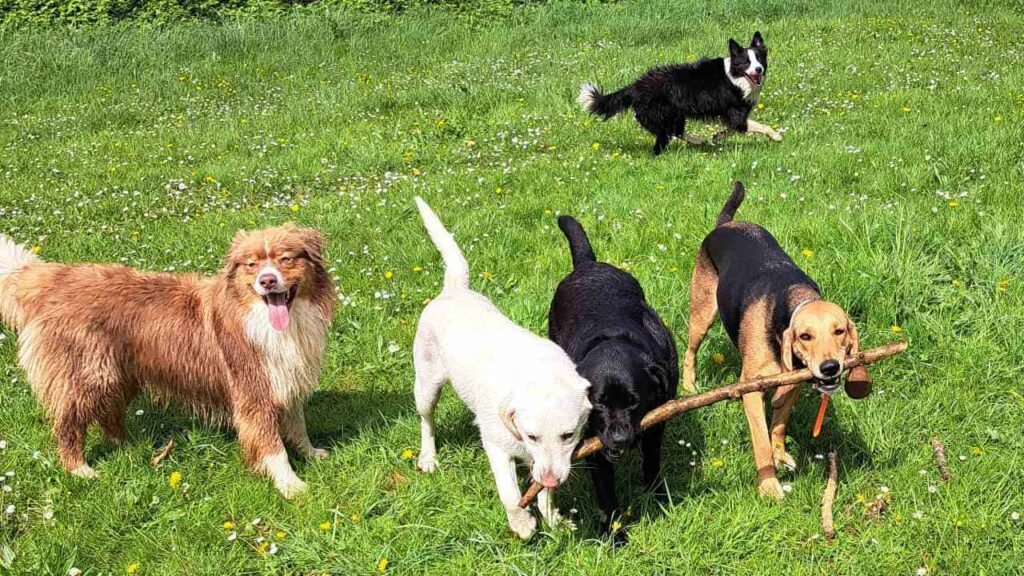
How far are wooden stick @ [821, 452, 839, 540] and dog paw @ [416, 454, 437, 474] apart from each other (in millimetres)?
1740

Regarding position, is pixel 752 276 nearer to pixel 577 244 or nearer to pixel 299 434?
pixel 577 244

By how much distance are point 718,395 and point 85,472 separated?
119 inches

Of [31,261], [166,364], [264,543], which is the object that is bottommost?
[264,543]

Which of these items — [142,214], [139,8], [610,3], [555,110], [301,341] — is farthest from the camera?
[610,3]

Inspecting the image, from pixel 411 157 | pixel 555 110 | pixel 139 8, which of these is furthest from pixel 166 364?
pixel 139 8

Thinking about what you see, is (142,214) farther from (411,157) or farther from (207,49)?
(207,49)

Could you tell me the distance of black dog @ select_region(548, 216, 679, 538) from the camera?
9.87 feet

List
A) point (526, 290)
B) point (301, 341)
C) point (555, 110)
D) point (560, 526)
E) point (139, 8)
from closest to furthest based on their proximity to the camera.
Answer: point (560, 526), point (301, 341), point (526, 290), point (555, 110), point (139, 8)

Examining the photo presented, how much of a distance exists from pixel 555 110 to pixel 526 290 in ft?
15.4

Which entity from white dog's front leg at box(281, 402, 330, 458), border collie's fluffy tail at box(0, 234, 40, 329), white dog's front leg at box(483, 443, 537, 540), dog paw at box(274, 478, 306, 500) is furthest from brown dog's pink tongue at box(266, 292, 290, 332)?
border collie's fluffy tail at box(0, 234, 40, 329)

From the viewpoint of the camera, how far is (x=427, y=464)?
3859mm

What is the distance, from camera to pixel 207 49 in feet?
40.7

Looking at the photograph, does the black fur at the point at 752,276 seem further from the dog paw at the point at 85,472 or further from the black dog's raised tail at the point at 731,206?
the dog paw at the point at 85,472

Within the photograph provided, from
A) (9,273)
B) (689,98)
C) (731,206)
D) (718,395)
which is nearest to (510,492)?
(718,395)
